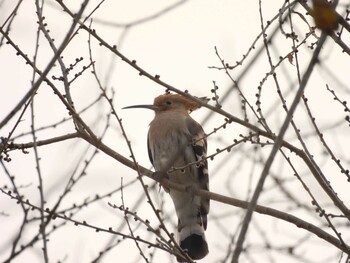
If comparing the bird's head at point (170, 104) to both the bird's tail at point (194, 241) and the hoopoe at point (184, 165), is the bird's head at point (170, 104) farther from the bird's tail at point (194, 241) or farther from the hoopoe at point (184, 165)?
the bird's tail at point (194, 241)

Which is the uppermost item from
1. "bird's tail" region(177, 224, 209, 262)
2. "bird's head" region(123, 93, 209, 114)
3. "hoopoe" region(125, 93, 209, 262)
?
"bird's head" region(123, 93, 209, 114)

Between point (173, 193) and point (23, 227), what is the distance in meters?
2.60

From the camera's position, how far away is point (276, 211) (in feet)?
12.4

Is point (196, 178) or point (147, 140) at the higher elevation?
point (147, 140)

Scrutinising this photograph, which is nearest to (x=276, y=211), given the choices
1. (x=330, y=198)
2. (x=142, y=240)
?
(x=330, y=198)

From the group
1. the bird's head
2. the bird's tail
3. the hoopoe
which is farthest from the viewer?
the bird's head

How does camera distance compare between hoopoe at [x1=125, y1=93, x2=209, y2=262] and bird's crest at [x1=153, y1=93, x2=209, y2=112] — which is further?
bird's crest at [x1=153, y1=93, x2=209, y2=112]

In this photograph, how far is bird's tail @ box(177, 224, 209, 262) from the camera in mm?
5430

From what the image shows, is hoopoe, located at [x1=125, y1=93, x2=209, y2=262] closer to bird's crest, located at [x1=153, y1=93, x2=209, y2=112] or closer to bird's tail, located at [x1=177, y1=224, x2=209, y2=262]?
bird's tail, located at [x1=177, y1=224, x2=209, y2=262]

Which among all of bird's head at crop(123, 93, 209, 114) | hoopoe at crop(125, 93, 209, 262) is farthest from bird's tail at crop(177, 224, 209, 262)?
bird's head at crop(123, 93, 209, 114)

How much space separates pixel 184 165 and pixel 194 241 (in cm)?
62

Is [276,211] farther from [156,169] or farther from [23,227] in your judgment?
[156,169]

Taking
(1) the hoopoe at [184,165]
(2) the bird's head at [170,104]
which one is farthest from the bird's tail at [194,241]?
(2) the bird's head at [170,104]

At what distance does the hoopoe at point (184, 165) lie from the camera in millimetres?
5570
